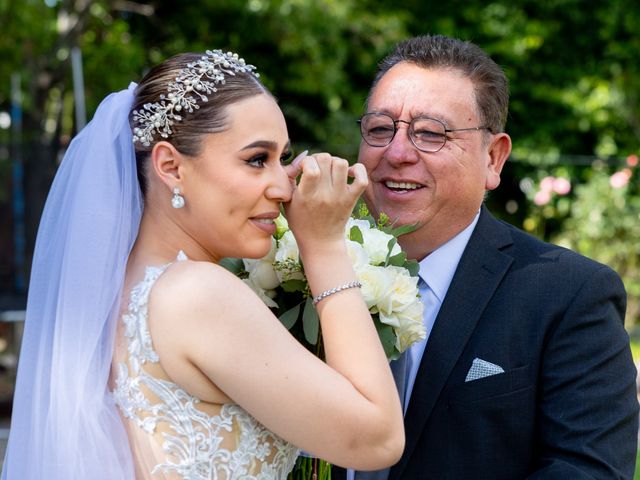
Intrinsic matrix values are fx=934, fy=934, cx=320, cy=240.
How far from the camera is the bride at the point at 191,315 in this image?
7.75 feet

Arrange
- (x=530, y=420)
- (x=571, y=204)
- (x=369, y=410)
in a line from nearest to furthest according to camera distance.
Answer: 1. (x=369, y=410)
2. (x=530, y=420)
3. (x=571, y=204)

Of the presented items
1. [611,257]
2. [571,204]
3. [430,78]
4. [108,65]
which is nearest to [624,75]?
[571,204]

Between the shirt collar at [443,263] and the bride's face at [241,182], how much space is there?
993 mm

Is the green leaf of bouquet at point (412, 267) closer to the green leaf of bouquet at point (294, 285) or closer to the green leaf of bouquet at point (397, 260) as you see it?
the green leaf of bouquet at point (397, 260)

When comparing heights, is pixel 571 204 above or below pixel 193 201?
below

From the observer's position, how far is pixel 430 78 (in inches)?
140

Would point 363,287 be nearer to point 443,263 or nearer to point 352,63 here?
point 443,263

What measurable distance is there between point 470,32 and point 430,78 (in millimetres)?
12225

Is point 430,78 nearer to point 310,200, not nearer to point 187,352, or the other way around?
point 310,200

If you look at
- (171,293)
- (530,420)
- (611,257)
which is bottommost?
(611,257)

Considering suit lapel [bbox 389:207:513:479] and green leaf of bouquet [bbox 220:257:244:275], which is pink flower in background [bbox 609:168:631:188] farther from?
green leaf of bouquet [bbox 220:257:244:275]

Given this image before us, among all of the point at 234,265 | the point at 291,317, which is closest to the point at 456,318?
the point at 291,317

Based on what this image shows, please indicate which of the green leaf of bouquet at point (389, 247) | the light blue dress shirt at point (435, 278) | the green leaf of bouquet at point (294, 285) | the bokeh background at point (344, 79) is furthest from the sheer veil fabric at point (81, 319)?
the bokeh background at point (344, 79)

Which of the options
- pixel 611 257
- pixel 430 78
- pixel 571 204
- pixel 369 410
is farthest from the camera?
pixel 571 204
